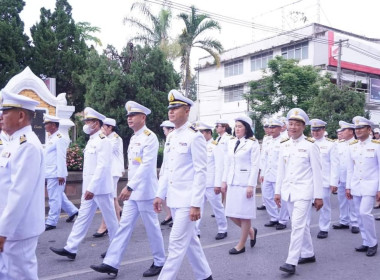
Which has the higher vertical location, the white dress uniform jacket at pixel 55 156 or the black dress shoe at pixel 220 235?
the white dress uniform jacket at pixel 55 156

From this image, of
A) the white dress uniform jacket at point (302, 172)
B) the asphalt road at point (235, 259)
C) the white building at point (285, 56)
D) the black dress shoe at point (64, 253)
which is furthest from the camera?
the white building at point (285, 56)

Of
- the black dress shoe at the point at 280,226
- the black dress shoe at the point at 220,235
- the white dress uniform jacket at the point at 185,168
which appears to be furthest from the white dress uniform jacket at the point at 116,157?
the white dress uniform jacket at the point at 185,168

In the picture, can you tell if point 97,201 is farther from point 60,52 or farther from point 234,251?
point 60,52

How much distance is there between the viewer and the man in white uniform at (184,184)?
13.5 feet

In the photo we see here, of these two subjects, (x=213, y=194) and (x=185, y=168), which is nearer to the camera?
(x=185, y=168)

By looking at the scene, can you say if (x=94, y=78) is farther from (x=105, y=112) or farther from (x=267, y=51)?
(x=267, y=51)

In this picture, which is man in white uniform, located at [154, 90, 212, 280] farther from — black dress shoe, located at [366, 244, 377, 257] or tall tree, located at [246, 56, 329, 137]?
tall tree, located at [246, 56, 329, 137]

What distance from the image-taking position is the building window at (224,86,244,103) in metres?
39.1

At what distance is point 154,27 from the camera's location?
21234 millimetres

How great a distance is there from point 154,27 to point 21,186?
63.0ft

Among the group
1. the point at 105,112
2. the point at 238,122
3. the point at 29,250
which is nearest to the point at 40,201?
the point at 29,250

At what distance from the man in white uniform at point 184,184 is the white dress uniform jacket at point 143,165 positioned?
46cm

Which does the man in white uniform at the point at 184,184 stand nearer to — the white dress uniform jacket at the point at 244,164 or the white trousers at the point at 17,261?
the white trousers at the point at 17,261

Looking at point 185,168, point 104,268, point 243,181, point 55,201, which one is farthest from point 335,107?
point 104,268
